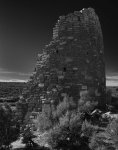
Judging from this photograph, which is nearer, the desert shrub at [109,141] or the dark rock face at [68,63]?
the desert shrub at [109,141]

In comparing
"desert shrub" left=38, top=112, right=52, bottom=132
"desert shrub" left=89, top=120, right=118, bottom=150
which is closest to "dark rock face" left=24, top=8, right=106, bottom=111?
"desert shrub" left=38, top=112, right=52, bottom=132

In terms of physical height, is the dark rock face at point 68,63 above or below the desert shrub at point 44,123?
above

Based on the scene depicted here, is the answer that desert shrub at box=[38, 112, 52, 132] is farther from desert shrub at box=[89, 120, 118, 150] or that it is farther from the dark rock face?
desert shrub at box=[89, 120, 118, 150]

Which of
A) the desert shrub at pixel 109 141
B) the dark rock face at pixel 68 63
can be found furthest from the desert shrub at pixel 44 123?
Result: the desert shrub at pixel 109 141

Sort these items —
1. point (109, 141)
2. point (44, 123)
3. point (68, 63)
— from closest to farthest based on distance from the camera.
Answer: point (109, 141)
point (44, 123)
point (68, 63)

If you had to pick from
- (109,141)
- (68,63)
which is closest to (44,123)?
(109,141)

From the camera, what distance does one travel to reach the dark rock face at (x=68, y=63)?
12875 millimetres

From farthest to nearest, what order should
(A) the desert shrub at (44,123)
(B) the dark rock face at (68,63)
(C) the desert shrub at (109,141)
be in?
(B) the dark rock face at (68,63)
(A) the desert shrub at (44,123)
(C) the desert shrub at (109,141)

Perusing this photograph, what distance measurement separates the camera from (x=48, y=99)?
12.7 meters

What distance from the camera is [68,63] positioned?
42.7 ft

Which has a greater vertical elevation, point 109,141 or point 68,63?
point 68,63

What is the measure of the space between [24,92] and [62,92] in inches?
76.6

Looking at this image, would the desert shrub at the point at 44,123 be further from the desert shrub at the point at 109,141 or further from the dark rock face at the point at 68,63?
the desert shrub at the point at 109,141

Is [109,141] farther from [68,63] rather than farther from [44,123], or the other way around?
[68,63]
